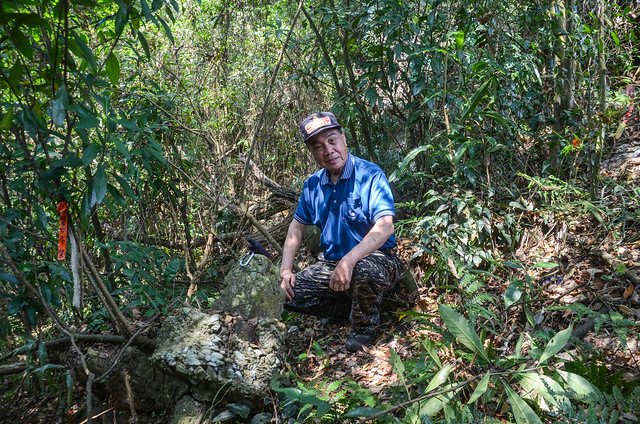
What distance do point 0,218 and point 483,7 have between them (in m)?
3.33

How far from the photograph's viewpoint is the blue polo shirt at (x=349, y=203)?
353cm

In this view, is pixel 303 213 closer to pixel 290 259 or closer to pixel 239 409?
pixel 290 259

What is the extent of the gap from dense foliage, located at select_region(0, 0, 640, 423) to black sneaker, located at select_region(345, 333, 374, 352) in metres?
0.43

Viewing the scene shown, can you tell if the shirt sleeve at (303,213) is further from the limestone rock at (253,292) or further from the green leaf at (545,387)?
the green leaf at (545,387)

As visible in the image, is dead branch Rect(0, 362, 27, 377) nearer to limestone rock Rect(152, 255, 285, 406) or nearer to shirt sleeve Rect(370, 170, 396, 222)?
limestone rock Rect(152, 255, 285, 406)

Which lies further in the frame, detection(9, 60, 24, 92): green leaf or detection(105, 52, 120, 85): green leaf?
detection(105, 52, 120, 85): green leaf

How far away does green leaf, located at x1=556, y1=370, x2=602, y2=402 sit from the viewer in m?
1.99

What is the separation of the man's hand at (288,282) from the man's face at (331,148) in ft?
2.44

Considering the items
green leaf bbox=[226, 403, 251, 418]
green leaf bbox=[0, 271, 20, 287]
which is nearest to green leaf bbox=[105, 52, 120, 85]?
green leaf bbox=[0, 271, 20, 287]

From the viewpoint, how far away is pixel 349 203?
143 inches

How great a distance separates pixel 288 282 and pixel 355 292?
0.47 metres

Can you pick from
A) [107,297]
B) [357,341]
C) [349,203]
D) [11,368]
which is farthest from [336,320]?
[11,368]

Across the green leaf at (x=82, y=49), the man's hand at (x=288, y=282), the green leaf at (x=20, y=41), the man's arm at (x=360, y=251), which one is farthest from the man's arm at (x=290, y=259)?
the green leaf at (x=20, y=41)

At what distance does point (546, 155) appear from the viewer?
4496mm
